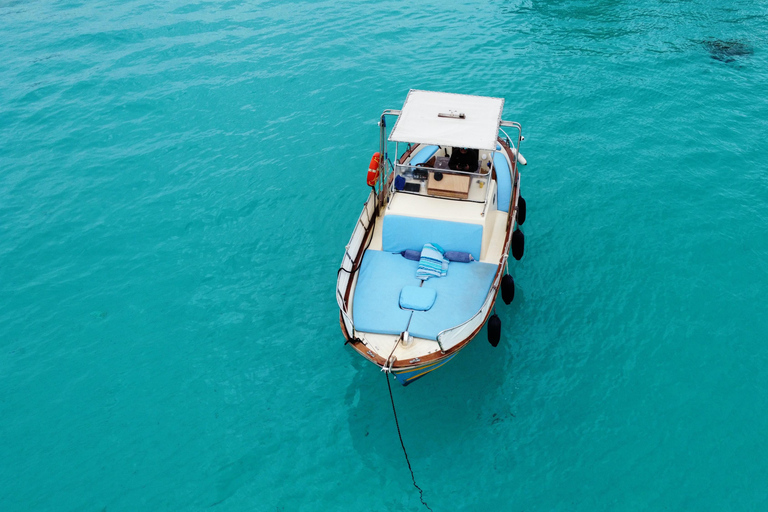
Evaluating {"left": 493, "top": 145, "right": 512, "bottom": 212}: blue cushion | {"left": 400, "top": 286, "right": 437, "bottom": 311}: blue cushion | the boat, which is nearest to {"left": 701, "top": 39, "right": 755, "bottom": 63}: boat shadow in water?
{"left": 493, "top": 145, "right": 512, "bottom": 212}: blue cushion

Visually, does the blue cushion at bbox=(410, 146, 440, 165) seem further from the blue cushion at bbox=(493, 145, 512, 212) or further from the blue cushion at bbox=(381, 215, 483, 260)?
the blue cushion at bbox=(381, 215, 483, 260)

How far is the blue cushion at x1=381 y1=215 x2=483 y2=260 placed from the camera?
14859mm

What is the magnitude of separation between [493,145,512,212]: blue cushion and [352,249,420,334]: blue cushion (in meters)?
3.97

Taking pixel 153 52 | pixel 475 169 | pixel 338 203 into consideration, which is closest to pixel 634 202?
pixel 475 169

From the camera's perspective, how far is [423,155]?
1905 centimetres

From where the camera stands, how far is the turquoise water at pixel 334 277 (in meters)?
12.9

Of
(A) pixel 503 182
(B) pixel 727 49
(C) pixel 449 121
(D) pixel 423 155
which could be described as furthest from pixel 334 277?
(B) pixel 727 49

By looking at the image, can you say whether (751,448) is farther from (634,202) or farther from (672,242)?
(634,202)

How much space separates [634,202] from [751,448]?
31.4 feet

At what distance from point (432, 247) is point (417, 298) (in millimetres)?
1896

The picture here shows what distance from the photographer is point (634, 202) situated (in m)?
19.7

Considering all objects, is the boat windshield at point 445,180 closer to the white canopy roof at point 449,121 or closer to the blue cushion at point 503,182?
the white canopy roof at point 449,121

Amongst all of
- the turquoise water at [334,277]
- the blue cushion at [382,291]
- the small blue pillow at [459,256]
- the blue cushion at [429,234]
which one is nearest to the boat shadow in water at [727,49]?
the turquoise water at [334,277]

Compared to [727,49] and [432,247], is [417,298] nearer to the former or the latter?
[432,247]
